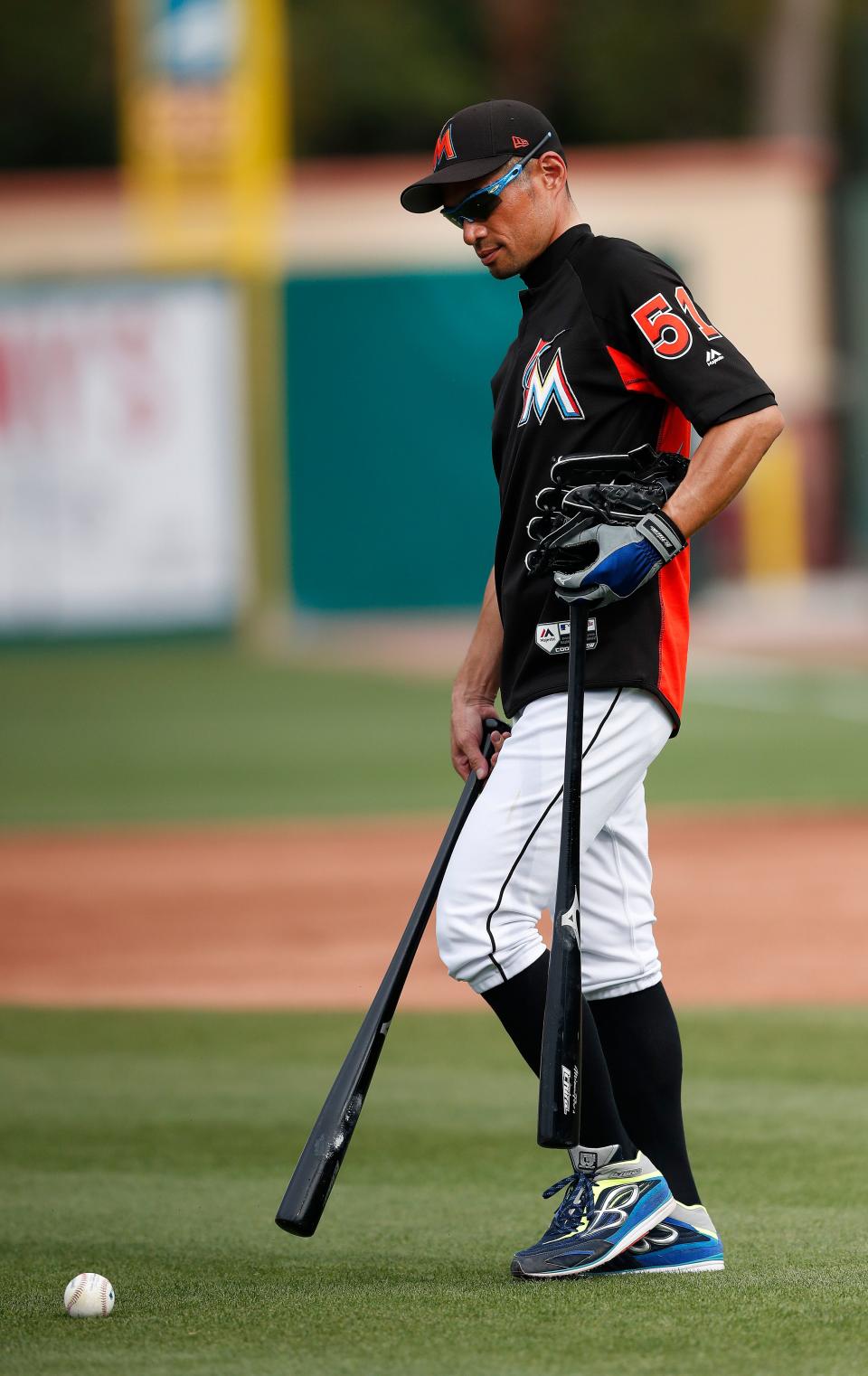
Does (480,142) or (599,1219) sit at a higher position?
(480,142)

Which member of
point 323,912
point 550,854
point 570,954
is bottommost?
point 323,912

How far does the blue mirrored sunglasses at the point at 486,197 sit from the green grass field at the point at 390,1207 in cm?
209

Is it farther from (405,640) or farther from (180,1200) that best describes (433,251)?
(180,1200)

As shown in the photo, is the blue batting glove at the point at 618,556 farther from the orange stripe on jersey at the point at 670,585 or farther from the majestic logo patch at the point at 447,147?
the majestic logo patch at the point at 447,147

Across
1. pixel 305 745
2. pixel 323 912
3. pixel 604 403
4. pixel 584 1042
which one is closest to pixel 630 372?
pixel 604 403

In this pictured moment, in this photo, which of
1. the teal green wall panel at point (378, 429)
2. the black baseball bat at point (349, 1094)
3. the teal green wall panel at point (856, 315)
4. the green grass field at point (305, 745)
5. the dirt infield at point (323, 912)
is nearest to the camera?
the black baseball bat at point (349, 1094)

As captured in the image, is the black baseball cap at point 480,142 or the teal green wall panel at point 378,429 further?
the teal green wall panel at point 378,429

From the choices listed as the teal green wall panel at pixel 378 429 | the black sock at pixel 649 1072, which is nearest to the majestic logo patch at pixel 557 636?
the black sock at pixel 649 1072

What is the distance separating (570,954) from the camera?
4.14 m

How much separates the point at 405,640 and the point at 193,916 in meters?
Answer: 16.2

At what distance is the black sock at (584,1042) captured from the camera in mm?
4254

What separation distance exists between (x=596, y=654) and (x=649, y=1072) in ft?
2.80

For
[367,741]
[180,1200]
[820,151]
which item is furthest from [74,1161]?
[820,151]

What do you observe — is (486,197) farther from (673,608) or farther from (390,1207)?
(390,1207)
